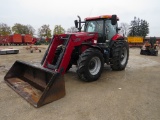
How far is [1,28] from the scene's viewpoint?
2060 inches

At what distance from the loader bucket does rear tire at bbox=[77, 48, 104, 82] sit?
1207 mm

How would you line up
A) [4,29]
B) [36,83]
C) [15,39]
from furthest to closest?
[4,29] → [15,39] → [36,83]

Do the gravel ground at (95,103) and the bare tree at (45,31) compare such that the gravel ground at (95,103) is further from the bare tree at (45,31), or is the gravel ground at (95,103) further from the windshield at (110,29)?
the bare tree at (45,31)

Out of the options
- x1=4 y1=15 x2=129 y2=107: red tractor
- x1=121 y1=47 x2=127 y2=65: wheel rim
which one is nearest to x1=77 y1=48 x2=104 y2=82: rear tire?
x1=4 y1=15 x2=129 y2=107: red tractor

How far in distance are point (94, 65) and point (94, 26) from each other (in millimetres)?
1962

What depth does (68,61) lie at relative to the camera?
5332 mm

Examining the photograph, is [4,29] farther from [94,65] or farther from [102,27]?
[94,65]

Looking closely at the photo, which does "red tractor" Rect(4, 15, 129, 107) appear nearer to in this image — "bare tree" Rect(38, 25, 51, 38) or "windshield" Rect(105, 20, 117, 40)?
"windshield" Rect(105, 20, 117, 40)

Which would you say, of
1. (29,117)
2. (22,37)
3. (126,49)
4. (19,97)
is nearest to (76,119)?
(29,117)

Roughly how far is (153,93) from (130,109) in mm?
1390

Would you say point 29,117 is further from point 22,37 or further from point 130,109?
point 22,37

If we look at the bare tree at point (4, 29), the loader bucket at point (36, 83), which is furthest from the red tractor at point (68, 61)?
the bare tree at point (4, 29)

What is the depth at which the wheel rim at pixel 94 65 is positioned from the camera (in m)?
5.85

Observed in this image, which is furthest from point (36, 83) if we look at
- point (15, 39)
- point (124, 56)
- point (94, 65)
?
point (15, 39)
